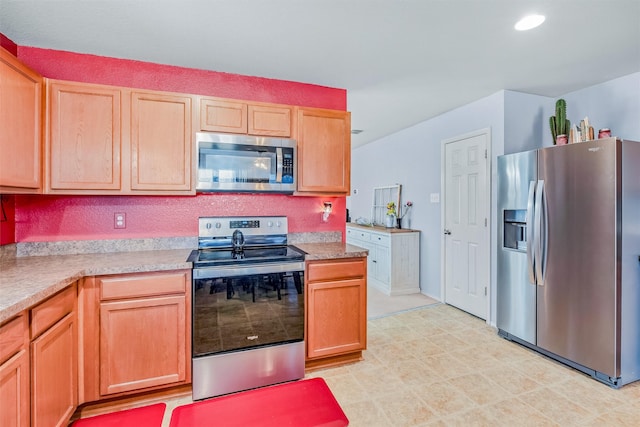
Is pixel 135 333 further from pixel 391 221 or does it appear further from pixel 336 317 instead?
pixel 391 221

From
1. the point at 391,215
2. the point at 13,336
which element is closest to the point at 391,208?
the point at 391,215

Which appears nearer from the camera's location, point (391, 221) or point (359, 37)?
point (359, 37)

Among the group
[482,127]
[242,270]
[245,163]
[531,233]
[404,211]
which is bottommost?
[242,270]

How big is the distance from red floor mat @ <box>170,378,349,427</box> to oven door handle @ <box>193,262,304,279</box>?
2.92ft

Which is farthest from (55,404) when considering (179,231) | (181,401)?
(179,231)

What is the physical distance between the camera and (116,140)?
7.30 ft

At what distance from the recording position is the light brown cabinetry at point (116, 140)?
2.11 metres

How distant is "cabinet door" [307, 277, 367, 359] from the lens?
2.40 m

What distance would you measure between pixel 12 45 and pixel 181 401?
109 inches

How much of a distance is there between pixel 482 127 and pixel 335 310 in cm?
259

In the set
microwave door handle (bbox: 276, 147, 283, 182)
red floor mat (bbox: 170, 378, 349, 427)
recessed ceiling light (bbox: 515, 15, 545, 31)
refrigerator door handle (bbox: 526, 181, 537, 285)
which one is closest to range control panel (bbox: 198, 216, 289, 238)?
microwave door handle (bbox: 276, 147, 283, 182)

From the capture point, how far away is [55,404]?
162cm

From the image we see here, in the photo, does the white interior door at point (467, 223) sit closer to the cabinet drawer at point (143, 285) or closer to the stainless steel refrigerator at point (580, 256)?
the stainless steel refrigerator at point (580, 256)

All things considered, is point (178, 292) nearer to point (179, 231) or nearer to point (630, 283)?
point (179, 231)
